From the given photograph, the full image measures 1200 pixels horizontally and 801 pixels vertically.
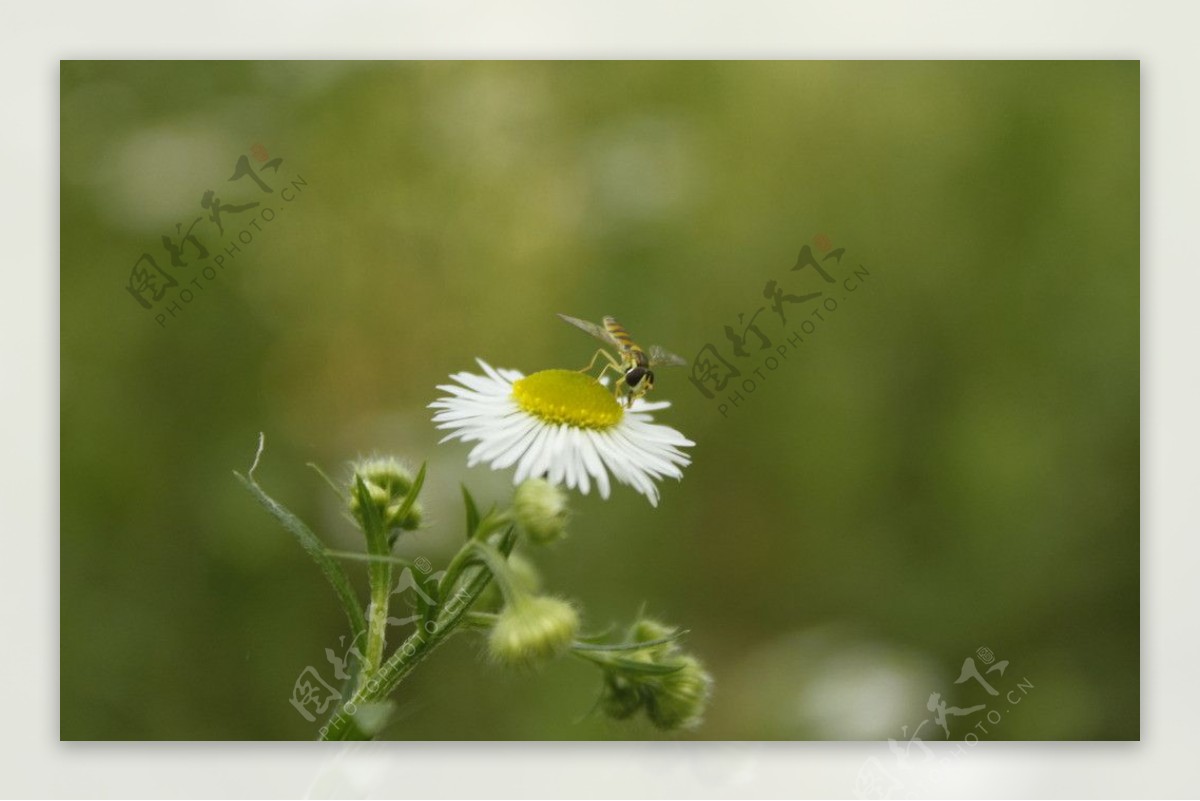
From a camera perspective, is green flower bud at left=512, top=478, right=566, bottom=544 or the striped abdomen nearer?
green flower bud at left=512, top=478, right=566, bottom=544

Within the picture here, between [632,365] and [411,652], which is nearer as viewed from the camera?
[411,652]

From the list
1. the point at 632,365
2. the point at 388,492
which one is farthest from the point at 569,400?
the point at 388,492

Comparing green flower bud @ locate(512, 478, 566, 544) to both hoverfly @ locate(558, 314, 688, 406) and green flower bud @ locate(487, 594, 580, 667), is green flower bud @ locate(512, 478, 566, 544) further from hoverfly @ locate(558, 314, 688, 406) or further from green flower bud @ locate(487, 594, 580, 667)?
hoverfly @ locate(558, 314, 688, 406)

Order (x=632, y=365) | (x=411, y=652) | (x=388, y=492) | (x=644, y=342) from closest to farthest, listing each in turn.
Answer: (x=411, y=652) → (x=388, y=492) → (x=632, y=365) → (x=644, y=342)

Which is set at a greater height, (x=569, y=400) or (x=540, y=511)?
(x=569, y=400)

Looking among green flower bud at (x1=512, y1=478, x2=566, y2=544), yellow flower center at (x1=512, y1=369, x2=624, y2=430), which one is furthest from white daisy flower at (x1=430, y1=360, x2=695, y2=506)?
green flower bud at (x1=512, y1=478, x2=566, y2=544)

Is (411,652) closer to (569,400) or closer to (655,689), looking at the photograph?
(655,689)

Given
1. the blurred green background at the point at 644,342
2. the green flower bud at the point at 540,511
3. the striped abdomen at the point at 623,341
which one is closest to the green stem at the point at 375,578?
the green flower bud at the point at 540,511

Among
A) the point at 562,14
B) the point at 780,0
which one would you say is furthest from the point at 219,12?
the point at 780,0
